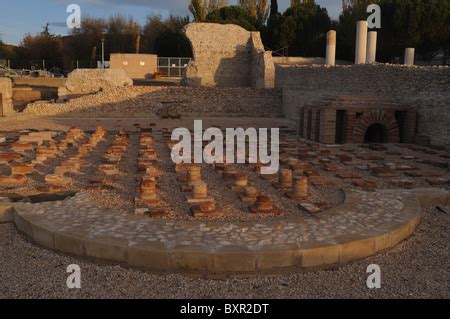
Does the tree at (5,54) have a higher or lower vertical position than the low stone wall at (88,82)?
higher

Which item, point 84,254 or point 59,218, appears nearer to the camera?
point 84,254

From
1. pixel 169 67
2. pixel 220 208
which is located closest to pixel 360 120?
pixel 220 208

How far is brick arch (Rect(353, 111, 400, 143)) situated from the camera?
39.6ft

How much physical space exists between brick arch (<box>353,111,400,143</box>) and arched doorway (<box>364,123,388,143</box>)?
0.21 meters

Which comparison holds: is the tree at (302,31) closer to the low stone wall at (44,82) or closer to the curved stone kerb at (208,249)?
the low stone wall at (44,82)

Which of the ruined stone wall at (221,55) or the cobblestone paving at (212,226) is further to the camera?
the ruined stone wall at (221,55)

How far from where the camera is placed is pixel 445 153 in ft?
35.7

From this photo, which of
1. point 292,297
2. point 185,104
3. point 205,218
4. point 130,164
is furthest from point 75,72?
point 292,297

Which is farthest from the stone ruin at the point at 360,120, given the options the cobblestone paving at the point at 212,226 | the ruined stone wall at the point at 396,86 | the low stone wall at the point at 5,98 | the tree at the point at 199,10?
the tree at the point at 199,10

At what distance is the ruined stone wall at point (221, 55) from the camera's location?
25500 millimetres

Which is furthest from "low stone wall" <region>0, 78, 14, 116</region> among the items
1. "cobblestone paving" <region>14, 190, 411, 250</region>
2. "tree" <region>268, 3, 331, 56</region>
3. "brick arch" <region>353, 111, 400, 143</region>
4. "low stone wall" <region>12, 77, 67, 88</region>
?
"tree" <region>268, 3, 331, 56</region>

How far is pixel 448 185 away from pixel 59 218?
20.3 feet

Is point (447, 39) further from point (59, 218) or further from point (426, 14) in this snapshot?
point (59, 218)

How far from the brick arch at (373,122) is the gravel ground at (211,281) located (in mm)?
7344
